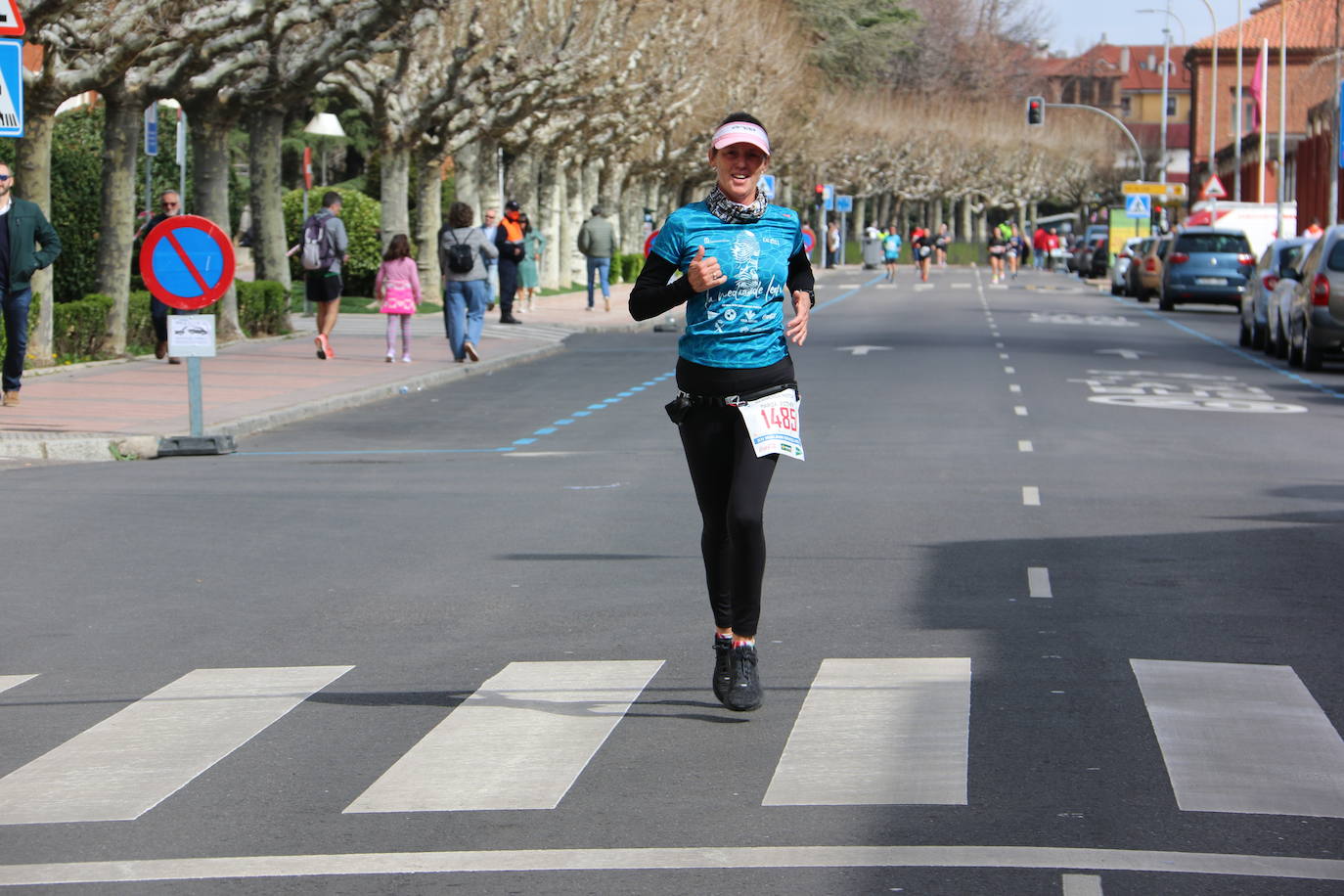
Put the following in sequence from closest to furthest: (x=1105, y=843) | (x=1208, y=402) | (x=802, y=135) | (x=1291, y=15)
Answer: (x=1105, y=843) < (x=1208, y=402) < (x=802, y=135) < (x=1291, y=15)

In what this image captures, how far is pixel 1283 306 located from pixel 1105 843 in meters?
24.6

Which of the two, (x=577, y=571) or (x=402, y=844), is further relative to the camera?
(x=577, y=571)

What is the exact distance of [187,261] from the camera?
16.3 metres

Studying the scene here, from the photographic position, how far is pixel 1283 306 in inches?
1138

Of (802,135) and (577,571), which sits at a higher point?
(802,135)

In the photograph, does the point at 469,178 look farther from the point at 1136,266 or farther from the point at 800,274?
the point at 800,274

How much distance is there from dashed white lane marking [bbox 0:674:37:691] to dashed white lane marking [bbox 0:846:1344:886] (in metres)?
2.69

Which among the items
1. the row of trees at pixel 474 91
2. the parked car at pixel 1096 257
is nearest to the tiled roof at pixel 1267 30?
the row of trees at pixel 474 91

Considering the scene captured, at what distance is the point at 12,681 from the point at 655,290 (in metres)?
2.87

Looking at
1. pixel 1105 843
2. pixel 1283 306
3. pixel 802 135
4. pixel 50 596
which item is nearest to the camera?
pixel 1105 843

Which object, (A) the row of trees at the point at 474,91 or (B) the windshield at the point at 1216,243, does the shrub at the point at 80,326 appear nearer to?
(A) the row of trees at the point at 474,91

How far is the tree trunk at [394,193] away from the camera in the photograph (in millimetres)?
37625

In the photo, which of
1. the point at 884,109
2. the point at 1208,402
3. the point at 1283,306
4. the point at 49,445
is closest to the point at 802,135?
the point at 884,109

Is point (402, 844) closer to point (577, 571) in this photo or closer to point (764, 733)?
point (764, 733)
